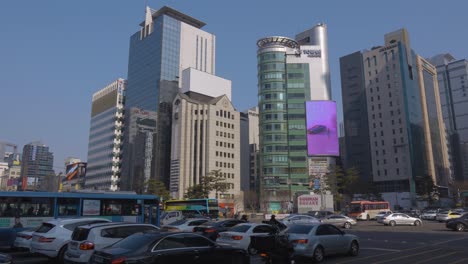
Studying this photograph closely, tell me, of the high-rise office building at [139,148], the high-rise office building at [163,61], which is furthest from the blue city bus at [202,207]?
the high-rise office building at [139,148]

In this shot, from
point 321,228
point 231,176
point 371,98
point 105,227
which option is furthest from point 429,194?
point 105,227

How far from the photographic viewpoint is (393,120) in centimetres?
11762

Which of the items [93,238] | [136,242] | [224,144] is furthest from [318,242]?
[224,144]

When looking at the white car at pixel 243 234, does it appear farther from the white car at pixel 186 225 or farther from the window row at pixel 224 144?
the window row at pixel 224 144

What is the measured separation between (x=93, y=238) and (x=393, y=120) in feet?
388

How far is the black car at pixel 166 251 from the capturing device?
905 centimetres

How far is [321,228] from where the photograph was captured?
15.6 m

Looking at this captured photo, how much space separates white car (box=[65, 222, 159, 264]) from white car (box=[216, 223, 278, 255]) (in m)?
4.55

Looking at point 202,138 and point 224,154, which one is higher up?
point 202,138

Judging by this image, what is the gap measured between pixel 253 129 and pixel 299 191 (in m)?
58.3

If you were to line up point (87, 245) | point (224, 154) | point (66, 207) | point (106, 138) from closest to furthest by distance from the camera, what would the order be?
point (87, 245) < point (66, 207) < point (224, 154) < point (106, 138)

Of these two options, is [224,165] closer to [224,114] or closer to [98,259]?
[224,114]

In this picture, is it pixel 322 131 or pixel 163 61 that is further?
pixel 163 61

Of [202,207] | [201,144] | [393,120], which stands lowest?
[202,207]
